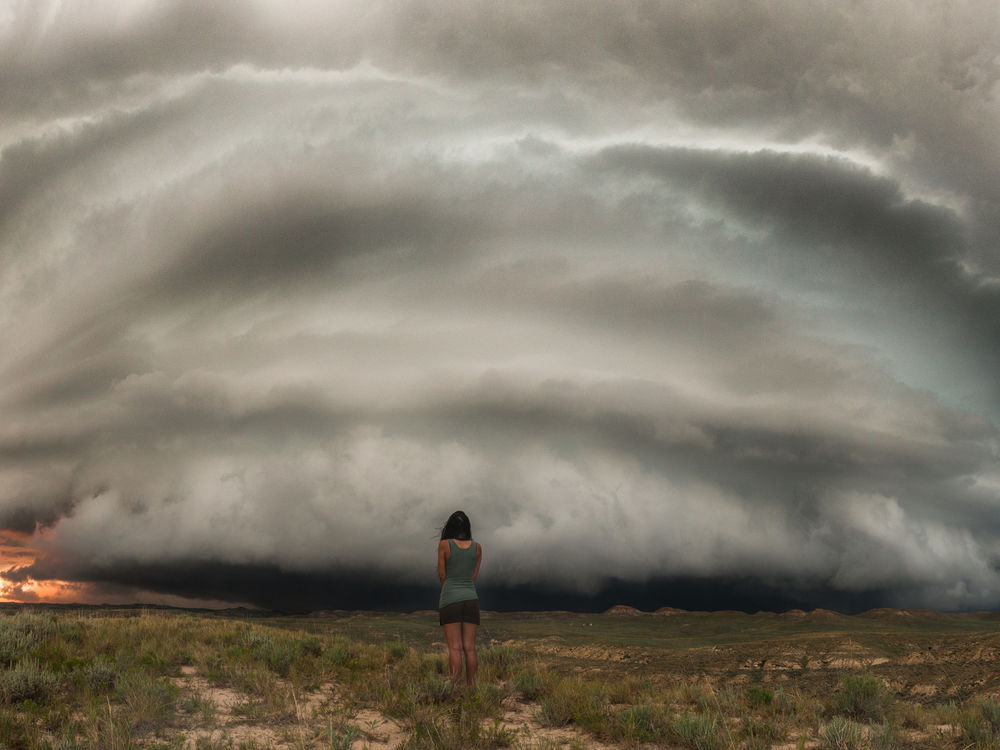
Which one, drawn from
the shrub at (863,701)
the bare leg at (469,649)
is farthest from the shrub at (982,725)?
the bare leg at (469,649)

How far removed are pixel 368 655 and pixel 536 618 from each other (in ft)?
534

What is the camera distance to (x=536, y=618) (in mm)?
164750

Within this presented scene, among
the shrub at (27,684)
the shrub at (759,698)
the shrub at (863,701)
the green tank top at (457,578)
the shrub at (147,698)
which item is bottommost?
the shrub at (759,698)

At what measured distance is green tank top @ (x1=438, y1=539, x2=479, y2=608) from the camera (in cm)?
879

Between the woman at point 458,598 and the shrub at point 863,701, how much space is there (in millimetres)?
5460

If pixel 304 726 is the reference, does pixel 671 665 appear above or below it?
below

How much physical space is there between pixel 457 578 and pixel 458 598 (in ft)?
0.85

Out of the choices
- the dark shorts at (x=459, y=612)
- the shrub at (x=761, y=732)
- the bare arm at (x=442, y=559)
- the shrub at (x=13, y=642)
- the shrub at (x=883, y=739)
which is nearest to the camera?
the shrub at (x=883, y=739)

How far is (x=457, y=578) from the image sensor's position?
886 cm

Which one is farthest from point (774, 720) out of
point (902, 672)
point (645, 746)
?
point (902, 672)

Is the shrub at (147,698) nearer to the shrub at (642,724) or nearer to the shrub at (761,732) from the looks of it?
the shrub at (642,724)

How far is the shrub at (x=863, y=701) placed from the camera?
9266mm

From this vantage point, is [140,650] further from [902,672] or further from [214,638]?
[902,672]

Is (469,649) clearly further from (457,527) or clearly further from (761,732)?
(761,732)
